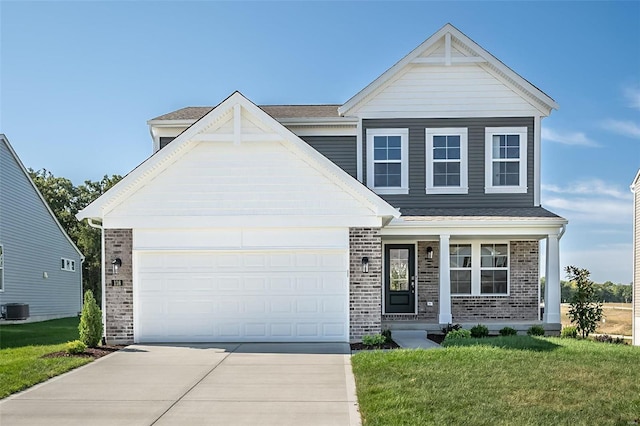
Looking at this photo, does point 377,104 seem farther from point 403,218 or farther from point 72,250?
point 72,250

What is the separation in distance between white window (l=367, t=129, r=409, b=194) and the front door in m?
1.76

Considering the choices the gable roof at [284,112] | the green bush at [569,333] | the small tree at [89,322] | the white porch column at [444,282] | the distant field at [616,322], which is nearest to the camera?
the small tree at [89,322]

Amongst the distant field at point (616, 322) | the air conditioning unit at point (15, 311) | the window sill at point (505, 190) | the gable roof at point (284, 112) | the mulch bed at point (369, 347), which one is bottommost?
the distant field at point (616, 322)

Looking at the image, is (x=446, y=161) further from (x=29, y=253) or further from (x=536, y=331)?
(x=29, y=253)

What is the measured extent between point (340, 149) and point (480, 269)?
541cm

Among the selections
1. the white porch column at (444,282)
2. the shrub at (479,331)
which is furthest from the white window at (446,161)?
the shrub at (479,331)

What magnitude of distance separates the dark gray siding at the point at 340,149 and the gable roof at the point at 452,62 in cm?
85

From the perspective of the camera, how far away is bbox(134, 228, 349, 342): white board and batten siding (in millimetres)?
13312

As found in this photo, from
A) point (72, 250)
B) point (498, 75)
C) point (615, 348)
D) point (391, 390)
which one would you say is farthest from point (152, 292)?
point (72, 250)

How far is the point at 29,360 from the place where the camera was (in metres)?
10.9

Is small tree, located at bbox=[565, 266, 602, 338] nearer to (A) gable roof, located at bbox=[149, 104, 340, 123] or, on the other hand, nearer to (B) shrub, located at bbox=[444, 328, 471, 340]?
(B) shrub, located at bbox=[444, 328, 471, 340]

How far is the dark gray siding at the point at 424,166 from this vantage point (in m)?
16.5

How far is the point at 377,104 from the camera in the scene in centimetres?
1652

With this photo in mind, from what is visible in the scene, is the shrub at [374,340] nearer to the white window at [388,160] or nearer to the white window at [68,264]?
the white window at [388,160]
